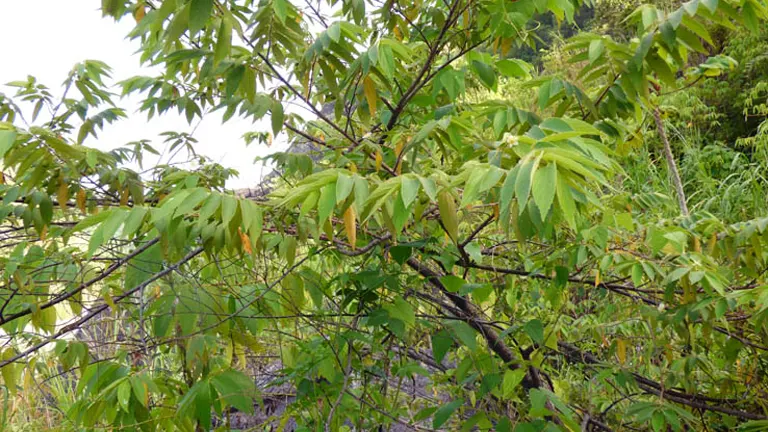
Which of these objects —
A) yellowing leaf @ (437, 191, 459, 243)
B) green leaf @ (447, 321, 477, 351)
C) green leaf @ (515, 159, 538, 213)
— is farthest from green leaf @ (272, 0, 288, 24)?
green leaf @ (447, 321, 477, 351)

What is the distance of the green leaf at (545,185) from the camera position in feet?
2.66

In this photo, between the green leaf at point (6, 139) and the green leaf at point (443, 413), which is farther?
the green leaf at point (443, 413)

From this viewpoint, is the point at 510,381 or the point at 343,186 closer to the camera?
the point at 343,186

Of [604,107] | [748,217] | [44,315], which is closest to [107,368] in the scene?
[44,315]

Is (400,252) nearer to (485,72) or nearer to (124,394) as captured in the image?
(485,72)

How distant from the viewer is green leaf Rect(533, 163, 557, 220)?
2.66ft

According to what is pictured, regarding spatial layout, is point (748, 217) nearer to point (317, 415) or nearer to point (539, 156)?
point (317, 415)

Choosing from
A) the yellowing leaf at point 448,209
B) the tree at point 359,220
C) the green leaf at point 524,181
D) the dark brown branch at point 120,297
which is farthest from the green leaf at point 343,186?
the dark brown branch at point 120,297

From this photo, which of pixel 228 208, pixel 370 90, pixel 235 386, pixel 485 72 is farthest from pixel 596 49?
pixel 235 386

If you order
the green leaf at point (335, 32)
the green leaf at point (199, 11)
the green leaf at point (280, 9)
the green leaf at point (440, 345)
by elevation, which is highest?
the green leaf at point (199, 11)

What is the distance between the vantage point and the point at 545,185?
2.72ft

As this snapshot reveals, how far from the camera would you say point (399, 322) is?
5.18ft

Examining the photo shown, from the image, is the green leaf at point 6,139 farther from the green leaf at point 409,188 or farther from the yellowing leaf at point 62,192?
the green leaf at point 409,188

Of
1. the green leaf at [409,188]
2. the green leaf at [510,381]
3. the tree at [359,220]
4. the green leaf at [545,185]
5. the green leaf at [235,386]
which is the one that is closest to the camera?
the green leaf at [545,185]
